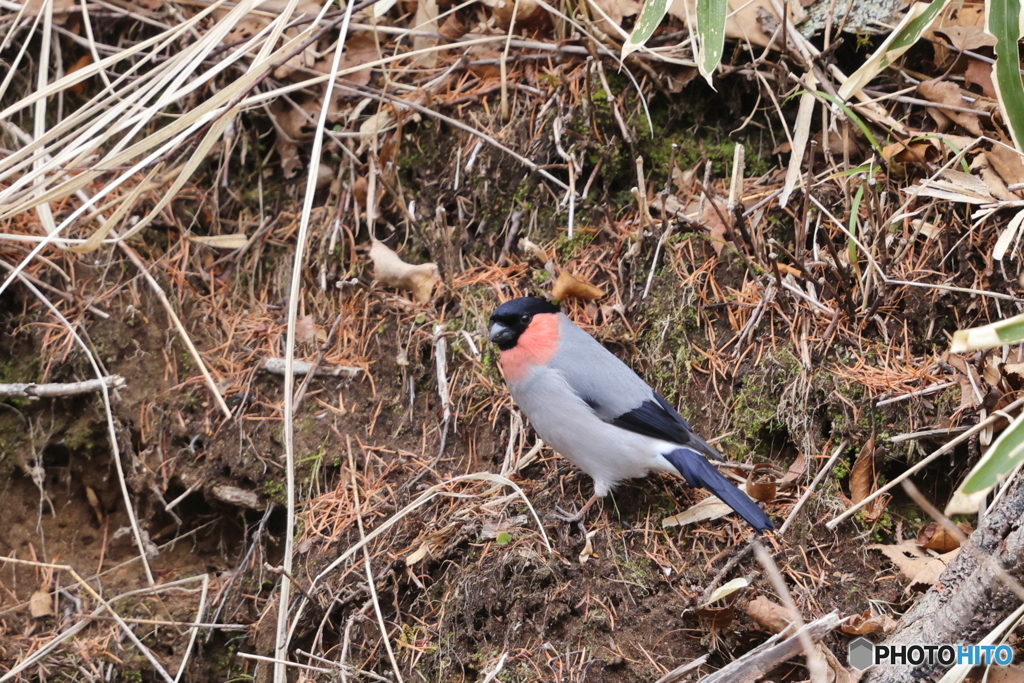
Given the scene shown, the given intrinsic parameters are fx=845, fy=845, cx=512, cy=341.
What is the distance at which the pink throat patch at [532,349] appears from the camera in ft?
10.9

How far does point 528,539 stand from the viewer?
303 centimetres

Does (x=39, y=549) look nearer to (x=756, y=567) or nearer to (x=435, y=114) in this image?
(x=435, y=114)

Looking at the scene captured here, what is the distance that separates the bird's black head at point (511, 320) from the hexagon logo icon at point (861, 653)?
1602 millimetres

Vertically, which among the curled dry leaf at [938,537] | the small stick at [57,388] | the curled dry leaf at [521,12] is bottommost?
the small stick at [57,388]

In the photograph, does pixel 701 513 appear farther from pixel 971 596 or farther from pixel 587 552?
pixel 971 596

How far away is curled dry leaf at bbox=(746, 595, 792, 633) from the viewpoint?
2.60 m

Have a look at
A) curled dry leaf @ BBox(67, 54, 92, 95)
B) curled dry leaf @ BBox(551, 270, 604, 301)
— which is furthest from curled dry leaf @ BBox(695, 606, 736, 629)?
curled dry leaf @ BBox(67, 54, 92, 95)

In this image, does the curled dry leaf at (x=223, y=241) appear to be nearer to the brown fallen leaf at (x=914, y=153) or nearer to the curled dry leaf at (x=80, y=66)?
the curled dry leaf at (x=80, y=66)

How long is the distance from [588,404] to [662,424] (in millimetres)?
309

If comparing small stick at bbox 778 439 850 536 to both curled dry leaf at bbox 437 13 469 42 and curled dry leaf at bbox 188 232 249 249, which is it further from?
curled dry leaf at bbox 188 232 249 249

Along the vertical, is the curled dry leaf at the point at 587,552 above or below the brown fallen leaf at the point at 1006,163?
below

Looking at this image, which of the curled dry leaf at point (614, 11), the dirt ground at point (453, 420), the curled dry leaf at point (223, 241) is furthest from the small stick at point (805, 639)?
the curled dry leaf at point (223, 241)

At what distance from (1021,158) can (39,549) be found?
446cm

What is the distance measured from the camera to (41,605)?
370 centimetres
